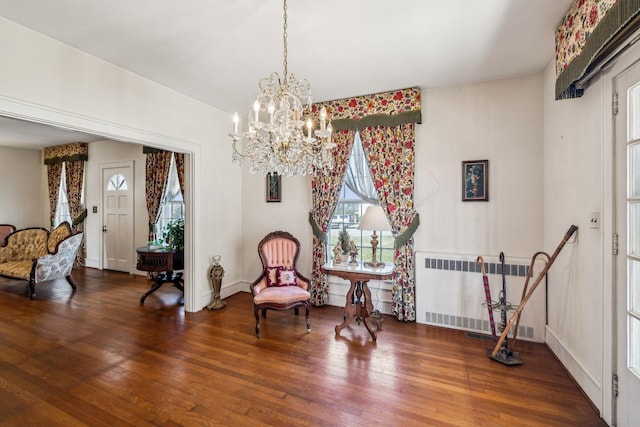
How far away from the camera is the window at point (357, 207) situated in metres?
3.79

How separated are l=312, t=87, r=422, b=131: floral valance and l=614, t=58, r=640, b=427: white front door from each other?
185 centimetres

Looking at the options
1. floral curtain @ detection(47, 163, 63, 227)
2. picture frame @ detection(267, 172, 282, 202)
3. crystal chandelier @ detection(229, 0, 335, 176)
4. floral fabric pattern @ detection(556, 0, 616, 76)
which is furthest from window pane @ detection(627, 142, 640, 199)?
floral curtain @ detection(47, 163, 63, 227)

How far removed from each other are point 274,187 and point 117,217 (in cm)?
401

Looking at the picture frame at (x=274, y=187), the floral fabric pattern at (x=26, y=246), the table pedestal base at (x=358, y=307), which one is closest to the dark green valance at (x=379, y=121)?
the picture frame at (x=274, y=187)

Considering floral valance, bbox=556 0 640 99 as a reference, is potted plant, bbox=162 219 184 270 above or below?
below

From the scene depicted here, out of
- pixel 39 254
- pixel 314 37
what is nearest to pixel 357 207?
pixel 314 37

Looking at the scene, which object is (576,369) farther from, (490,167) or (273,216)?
(273,216)

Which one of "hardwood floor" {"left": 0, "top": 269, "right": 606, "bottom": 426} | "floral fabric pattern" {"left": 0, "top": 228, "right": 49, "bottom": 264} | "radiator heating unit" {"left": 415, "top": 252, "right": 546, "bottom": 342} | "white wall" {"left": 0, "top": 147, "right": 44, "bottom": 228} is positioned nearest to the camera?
"hardwood floor" {"left": 0, "top": 269, "right": 606, "bottom": 426}

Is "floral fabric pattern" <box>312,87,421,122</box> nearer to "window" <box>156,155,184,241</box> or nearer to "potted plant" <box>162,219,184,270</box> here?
"potted plant" <box>162,219,184,270</box>

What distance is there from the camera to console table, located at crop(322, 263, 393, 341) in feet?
9.81

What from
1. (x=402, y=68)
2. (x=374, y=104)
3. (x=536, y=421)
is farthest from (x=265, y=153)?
(x=536, y=421)

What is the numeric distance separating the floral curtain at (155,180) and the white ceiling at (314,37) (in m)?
2.33

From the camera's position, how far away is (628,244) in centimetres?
169

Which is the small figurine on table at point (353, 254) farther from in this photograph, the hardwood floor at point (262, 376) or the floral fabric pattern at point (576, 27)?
the floral fabric pattern at point (576, 27)
